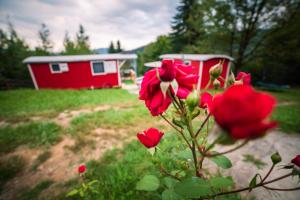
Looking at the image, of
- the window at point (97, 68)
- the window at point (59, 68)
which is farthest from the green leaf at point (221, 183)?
the window at point (59, 68)

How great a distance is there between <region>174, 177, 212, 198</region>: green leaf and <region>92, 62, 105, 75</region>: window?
43.0 ft

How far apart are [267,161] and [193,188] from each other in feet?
8.71

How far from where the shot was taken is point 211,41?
1491 centimetres

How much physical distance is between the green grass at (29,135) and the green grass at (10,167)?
1.42ft

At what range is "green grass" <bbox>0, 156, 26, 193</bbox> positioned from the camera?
271 centimetres

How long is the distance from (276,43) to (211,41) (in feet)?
16.1

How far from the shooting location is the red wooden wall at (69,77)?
12.1m

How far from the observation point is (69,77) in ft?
40.8

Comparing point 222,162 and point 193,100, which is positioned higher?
point 193,100

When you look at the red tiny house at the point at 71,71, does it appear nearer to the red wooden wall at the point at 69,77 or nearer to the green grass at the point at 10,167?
the red wooden wall at the point at 69,77

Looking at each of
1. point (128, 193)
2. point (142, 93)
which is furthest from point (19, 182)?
point (142, 93)

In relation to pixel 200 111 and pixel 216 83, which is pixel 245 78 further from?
pixel 200 111

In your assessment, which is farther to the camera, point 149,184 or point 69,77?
point 69,77

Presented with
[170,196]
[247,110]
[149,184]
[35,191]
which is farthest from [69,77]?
[247,110]
